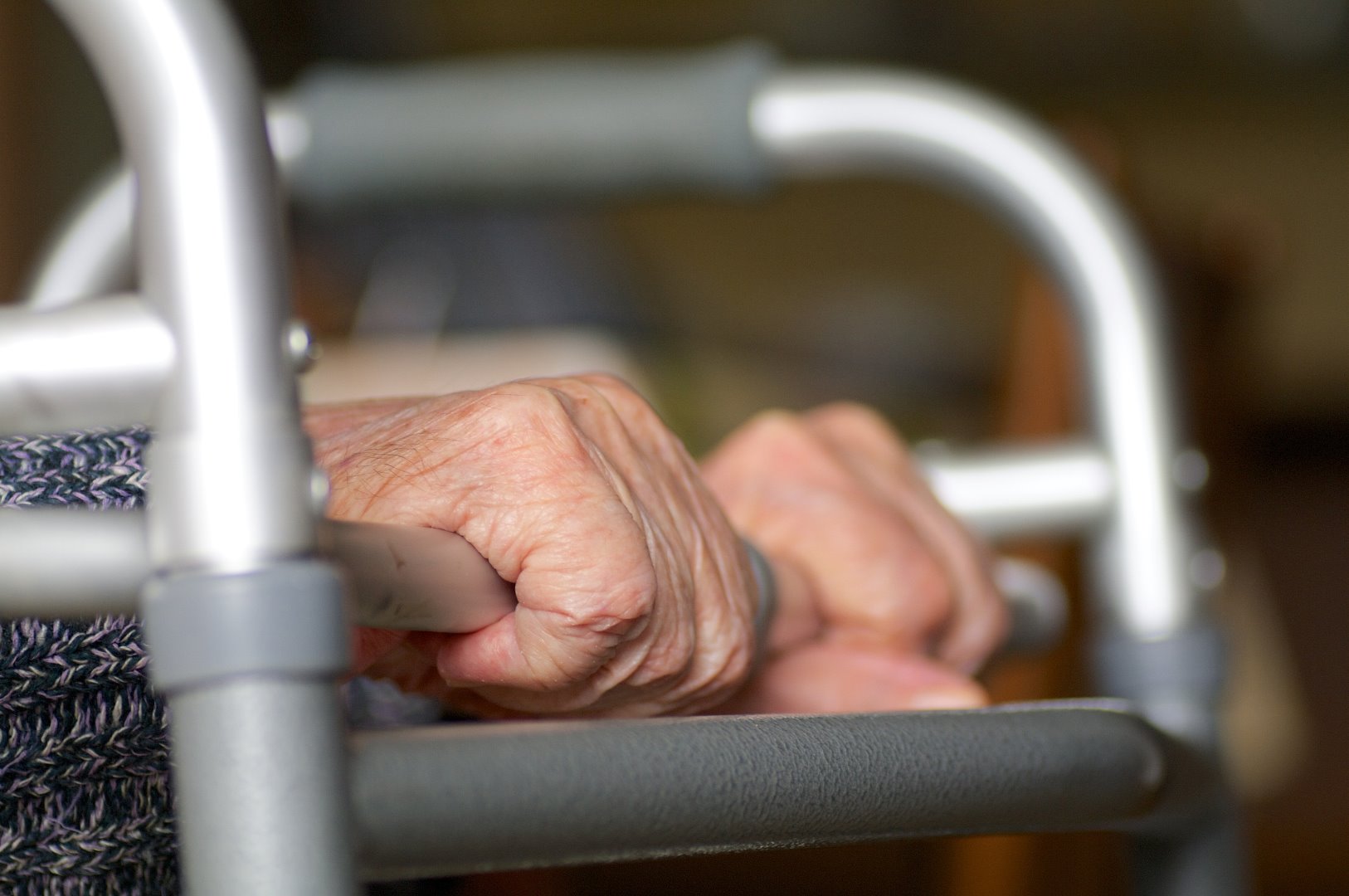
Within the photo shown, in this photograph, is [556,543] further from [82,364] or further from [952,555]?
[952,555]

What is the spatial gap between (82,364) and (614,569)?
117 millimetres

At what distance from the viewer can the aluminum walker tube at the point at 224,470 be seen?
25cm

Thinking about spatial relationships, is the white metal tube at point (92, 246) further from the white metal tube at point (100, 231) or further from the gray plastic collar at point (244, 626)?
the gray plastic collar at point (244, 626)

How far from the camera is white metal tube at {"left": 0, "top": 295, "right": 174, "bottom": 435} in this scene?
28 centimetres

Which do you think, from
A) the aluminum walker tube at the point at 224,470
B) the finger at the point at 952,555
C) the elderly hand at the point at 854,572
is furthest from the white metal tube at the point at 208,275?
the finger at the point at 952,555

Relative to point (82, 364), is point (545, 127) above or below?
above

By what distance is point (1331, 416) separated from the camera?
3562mm

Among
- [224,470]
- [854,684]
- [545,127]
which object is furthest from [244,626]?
[545,127]

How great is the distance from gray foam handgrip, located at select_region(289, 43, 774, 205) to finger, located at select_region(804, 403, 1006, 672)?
5.8 inches

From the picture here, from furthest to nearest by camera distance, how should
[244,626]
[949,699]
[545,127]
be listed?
[545,127] → [949,699] → [244,626]

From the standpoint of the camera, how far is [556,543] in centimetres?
30

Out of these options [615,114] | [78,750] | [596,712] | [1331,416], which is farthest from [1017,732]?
[1331,416]

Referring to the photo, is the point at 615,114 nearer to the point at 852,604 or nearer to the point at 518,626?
the point at 852,604

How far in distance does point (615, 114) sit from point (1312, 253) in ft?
11.2
